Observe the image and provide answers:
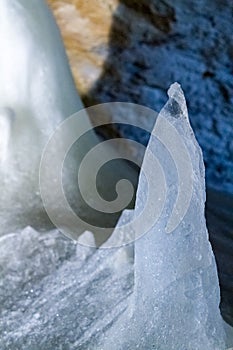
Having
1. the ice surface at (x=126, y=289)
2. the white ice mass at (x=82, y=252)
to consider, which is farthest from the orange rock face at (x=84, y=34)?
the ice surface at (x=126, y=289)

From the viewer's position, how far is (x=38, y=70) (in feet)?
3.14

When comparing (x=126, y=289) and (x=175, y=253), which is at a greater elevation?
(x=175, y=253)

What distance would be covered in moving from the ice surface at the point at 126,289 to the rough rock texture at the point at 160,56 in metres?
0.44

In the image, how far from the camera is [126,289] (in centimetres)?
79

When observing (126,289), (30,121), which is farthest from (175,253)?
(30,121)

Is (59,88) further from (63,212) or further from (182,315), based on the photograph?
(182,315)

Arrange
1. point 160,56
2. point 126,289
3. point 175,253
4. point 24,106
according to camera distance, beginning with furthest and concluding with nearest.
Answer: point 160,56, point 24,106, point 126,289, point 175,253

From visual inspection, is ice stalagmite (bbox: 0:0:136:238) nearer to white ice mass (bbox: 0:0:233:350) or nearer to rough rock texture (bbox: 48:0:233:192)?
white ice mass (bbox: 0:0:233:350)

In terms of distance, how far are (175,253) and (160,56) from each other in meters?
0.62

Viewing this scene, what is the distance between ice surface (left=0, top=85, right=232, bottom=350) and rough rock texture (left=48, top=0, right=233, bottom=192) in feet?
1.43

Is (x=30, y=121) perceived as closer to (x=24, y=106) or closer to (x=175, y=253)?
(x=24, y=106)

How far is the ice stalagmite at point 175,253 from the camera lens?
67 centimetres

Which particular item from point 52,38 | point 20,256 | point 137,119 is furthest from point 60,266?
point 137,119

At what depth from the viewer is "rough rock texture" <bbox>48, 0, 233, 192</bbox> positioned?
1.22 meters
